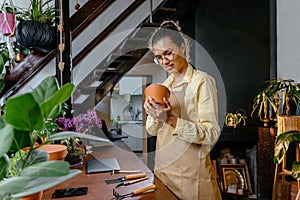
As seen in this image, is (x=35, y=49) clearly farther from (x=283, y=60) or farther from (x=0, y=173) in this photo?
(x=283, y=60)

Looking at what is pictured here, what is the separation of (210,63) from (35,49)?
6.57 ft

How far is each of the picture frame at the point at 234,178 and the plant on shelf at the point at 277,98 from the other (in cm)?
72

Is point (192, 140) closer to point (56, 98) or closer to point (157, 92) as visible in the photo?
point (157, 92)

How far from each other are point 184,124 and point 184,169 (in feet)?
0.84

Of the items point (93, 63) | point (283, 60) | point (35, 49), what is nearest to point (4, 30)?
point (35, 49)

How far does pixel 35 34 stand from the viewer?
2.02 meters

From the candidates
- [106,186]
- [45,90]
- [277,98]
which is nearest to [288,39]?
[277,98]

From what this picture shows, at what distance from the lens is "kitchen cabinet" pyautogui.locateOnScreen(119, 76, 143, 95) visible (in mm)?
4316

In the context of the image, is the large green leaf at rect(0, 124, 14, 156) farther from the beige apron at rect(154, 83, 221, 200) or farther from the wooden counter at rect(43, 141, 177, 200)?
the beige apron at rect(154, 83, 221, 200)

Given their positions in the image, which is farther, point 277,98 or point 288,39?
point 288,39

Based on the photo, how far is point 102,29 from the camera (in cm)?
275

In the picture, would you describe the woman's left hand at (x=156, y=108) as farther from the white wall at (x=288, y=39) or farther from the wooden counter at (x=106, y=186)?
the white wall at (x=288, y=39)

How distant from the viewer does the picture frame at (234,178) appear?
3160 mm

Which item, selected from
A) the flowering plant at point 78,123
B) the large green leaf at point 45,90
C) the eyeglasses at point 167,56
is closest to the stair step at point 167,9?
the eyeglasses at point 167,56
